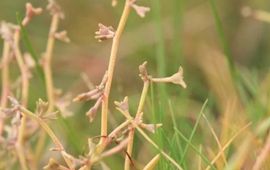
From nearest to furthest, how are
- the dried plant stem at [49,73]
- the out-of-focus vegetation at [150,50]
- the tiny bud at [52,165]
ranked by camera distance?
the tiny bud at [52,165], the dried plant stem at [49,73], the out-of-focus vegetation at [150,50]

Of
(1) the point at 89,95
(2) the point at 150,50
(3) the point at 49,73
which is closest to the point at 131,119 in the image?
(1) the point at 89,95

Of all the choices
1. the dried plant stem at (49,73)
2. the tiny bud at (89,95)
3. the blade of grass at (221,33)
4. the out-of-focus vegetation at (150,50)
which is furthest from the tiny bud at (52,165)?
the out-of-focus vegetation at (150,50)

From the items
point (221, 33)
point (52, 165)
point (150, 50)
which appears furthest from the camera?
point (150, 50)

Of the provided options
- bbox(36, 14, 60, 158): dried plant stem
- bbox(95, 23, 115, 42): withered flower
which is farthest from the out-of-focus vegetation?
bbox(95, 23, 115, 42): withered flower

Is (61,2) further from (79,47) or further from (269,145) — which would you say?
(269,145)

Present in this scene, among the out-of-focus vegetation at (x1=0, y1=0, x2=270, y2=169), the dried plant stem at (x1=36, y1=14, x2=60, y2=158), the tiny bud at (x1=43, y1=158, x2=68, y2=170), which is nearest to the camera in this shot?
the tiny bud at (x1=43, y1=158, x2=68, y2=170)

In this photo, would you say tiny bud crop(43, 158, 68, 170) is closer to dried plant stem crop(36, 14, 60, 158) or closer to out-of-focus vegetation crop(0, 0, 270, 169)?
dried plant stem crop(36, 14, 60, 158)

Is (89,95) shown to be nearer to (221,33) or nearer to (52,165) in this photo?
(52,165)

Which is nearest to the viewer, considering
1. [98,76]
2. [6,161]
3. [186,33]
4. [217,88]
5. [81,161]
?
[81,161]

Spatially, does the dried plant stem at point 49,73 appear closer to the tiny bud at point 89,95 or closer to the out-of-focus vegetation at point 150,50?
the tiny bud at point 89,95

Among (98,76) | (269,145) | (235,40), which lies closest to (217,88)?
(98,76)

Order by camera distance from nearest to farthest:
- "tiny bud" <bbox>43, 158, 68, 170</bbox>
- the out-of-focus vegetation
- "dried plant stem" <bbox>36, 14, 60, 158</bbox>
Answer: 1. "tiny bud" <bbox>43, 158, 68, 170</bbox>
2. "dried plant stem" <bbox>36, 14, 60, 158</bbox>
3. the out-of-focus vegetation
